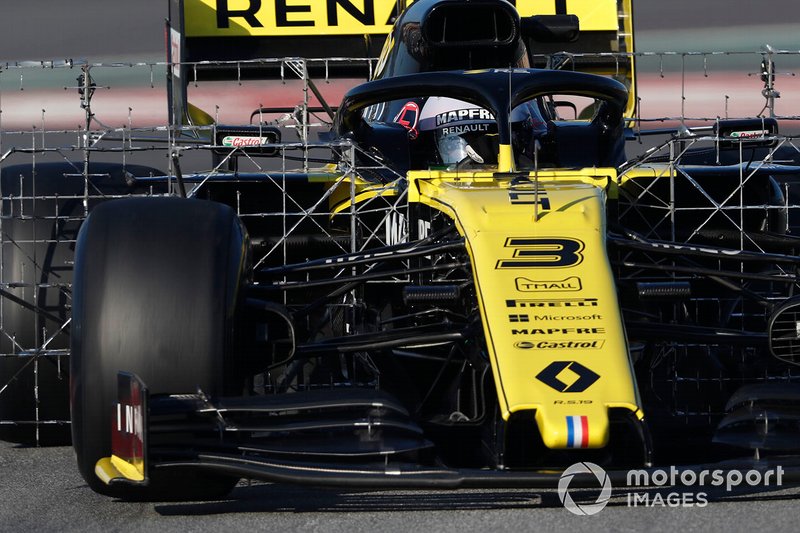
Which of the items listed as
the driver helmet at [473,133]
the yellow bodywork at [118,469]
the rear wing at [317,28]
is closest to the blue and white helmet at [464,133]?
the driver helmet at [473,133]

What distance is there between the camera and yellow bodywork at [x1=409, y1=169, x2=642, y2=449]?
12.9ft

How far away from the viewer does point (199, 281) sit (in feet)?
13.8

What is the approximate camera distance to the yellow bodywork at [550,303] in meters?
3.94

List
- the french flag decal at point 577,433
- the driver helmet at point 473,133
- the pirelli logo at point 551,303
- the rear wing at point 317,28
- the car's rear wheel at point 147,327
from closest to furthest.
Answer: the french flag decal at point 577,433, the car's rear wheel at point 147,327, the pirelli logo at point 551,303, the driver helmet at point 473,133, the rear wing at point 317,28

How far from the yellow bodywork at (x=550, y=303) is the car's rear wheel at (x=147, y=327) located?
33.3 inches

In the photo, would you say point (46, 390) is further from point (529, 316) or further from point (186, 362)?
point (529, 316)

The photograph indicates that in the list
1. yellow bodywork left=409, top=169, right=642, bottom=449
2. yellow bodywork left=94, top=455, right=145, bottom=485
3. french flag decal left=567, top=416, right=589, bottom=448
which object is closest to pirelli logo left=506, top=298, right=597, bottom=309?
yellow bodywork left=409, top=169, right=642, bottom=449

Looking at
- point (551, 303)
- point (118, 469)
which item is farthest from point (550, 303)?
point (118, 469)

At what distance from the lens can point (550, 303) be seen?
4.26 m

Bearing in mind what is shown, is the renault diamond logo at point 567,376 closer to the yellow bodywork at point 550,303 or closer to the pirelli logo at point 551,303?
the yellow bodywork at point 550,303

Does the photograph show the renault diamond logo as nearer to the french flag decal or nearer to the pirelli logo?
the french flag decal

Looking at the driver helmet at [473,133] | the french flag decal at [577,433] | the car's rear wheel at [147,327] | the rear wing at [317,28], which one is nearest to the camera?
the french flag decal at [577,433]

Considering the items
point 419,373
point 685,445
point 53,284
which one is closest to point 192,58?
point 53,284

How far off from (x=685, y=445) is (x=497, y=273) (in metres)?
1.10
